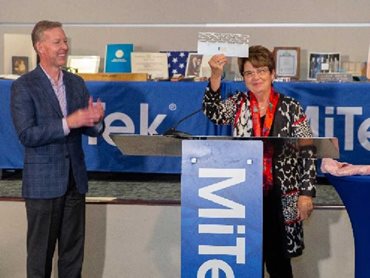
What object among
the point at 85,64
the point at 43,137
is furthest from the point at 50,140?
the point at 85,64

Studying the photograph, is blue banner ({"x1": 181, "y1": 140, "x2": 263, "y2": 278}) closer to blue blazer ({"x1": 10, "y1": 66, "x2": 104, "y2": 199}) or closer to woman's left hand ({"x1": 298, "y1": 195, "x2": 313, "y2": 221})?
woman's left hand ({"x1": 298, "y1": 195, "x2": 313, "y2": 221})

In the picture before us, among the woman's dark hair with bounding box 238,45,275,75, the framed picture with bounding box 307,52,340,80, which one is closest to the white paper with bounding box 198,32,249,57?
the woman's dark hair with bounding box 238,45,275,75

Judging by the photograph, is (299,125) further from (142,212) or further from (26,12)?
(26,12)

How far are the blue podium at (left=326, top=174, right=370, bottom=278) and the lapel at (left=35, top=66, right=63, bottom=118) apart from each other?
1067 millimetres

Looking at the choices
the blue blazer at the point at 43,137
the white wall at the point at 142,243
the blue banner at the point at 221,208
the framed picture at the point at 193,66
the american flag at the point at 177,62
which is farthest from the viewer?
the american flag at the point at 177,62

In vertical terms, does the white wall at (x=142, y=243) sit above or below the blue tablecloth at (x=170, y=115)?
below

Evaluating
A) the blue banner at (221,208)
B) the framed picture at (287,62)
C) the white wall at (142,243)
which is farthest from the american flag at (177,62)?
the blue banner at (221,208)

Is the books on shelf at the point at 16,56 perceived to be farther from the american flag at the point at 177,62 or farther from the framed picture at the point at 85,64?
the american flag at the point at 177,62

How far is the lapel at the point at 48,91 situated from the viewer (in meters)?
2.76

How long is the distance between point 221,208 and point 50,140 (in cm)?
83

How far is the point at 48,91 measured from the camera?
277 cm

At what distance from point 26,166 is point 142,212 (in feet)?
3.05

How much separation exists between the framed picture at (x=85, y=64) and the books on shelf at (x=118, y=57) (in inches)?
3.6

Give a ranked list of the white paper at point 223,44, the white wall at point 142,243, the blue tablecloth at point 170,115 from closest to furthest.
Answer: the white paper at point 223,44
the white wall at point 142,243
the blue tablecloth at point 170,115
